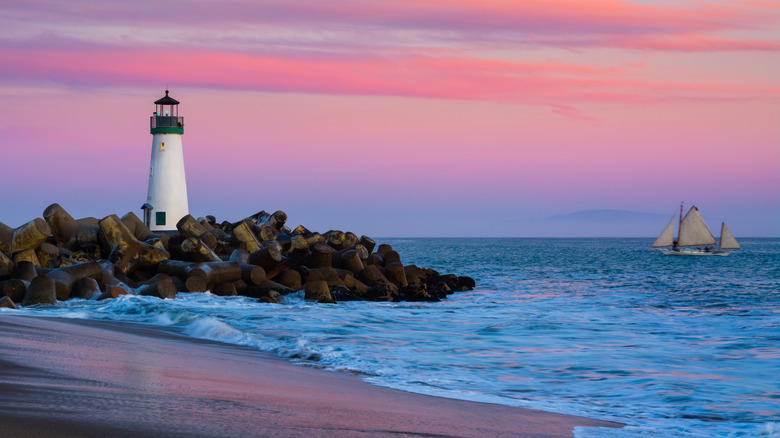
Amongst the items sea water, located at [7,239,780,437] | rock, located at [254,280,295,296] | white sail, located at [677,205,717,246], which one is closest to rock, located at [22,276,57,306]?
sea water, located at [7,239,780,437]

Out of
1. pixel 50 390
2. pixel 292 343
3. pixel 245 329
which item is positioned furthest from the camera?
pixel 245 329

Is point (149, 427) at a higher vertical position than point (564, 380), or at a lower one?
higher

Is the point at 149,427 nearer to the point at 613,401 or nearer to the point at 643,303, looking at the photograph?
the point at 613,401

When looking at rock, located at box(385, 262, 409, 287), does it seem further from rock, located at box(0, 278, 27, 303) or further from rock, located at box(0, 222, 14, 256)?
rock, located at box(0, 278, 27, 303)

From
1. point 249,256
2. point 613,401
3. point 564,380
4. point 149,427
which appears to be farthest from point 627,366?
point 249,256

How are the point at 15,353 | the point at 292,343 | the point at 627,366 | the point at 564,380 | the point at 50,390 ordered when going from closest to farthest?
the point at 50,390 < the point at 15,353 < the point at 564,380 < the point at 627,366 < the point at 292,343

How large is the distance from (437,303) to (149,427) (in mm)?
14603

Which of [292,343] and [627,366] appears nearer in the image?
[627,366]

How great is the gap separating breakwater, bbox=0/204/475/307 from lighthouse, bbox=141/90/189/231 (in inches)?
529

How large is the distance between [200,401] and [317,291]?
11.1 metres

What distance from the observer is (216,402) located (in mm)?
4848

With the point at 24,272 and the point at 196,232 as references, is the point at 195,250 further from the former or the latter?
the point at 24,272

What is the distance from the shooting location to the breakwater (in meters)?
13.8

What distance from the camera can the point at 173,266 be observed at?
52.4 ft
